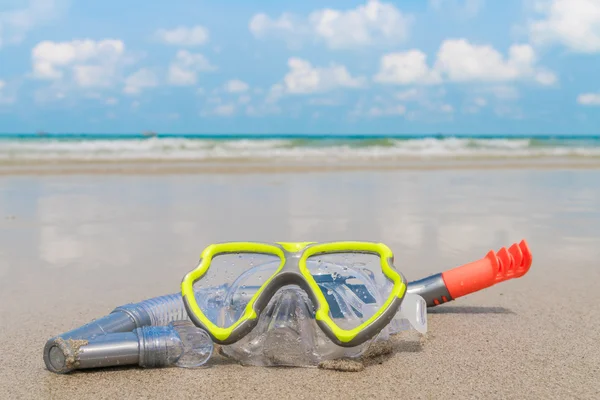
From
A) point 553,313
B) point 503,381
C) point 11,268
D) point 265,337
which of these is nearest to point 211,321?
point 265,337

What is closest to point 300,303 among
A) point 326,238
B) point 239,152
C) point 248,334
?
point 248,334

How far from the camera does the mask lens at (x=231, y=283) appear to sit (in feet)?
9.67

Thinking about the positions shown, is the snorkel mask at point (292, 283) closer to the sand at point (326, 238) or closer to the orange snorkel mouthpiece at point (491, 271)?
the sand at point (326, 238)

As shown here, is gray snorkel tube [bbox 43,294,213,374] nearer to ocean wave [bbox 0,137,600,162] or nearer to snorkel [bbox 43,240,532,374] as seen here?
snorkel [bbox 43,240,532,374]

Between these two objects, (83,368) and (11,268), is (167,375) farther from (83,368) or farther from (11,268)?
(11,268)

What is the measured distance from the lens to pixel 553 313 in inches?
148

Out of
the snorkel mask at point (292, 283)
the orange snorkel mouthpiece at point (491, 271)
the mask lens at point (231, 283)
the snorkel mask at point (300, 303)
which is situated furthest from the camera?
the orange snorkel mouthpiece at point (491, 271)

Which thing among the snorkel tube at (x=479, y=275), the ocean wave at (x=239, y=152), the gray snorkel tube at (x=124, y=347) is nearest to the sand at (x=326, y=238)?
the gray snorkel tube at (x=124, y=347)

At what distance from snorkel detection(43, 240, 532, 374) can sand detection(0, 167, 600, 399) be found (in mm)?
67

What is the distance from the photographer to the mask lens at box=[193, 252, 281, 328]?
9.67 ft

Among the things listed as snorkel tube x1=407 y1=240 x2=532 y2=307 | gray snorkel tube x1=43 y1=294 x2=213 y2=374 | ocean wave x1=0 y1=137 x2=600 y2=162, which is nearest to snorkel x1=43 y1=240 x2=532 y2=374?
gray snorkel tube x1=43 y1=294 x2=213 y2=374

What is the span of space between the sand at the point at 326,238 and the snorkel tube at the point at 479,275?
17cm

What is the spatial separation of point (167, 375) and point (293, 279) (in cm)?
65

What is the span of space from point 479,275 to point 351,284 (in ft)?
2.61
